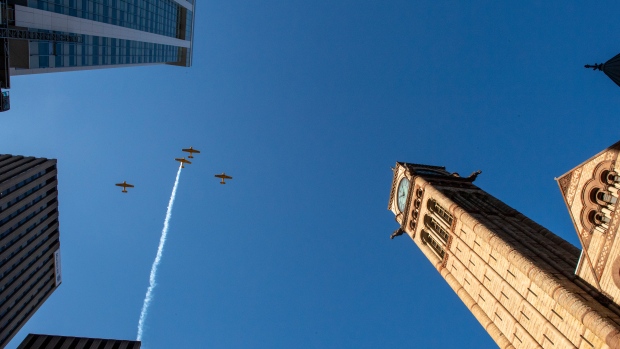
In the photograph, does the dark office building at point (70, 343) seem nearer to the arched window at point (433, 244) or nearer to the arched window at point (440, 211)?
the arched window at point (433, 244)

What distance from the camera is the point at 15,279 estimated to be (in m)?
81.4

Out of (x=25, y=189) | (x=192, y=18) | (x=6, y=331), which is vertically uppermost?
(x=192, y=18)

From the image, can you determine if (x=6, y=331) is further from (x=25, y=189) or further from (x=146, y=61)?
(x=146, y=61)

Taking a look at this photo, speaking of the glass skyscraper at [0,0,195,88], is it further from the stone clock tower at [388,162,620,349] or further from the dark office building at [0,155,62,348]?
the stone clock tower at [388,162,620,349]

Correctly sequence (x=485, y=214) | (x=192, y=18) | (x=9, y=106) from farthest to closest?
(x=192, y=18), (x=485, y=214), (x=9, y=106)

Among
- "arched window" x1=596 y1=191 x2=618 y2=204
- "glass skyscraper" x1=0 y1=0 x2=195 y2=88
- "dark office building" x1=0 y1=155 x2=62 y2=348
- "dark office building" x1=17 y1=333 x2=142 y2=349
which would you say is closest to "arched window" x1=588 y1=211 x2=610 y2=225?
"arched window" x1=596 y1=191 x2=618 y2=204

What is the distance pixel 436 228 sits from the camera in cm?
5916

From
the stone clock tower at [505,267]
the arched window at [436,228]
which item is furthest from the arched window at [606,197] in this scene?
the arched window at [436,228]

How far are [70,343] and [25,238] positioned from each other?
23.0 m

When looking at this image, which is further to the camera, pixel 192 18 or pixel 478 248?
pixel 192 18

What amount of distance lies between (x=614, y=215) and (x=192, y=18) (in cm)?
12265

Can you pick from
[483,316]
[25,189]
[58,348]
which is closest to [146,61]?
[25,189]

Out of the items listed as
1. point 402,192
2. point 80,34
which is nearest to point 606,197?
point 402,192

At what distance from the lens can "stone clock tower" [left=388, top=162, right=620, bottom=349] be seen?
33469mm
